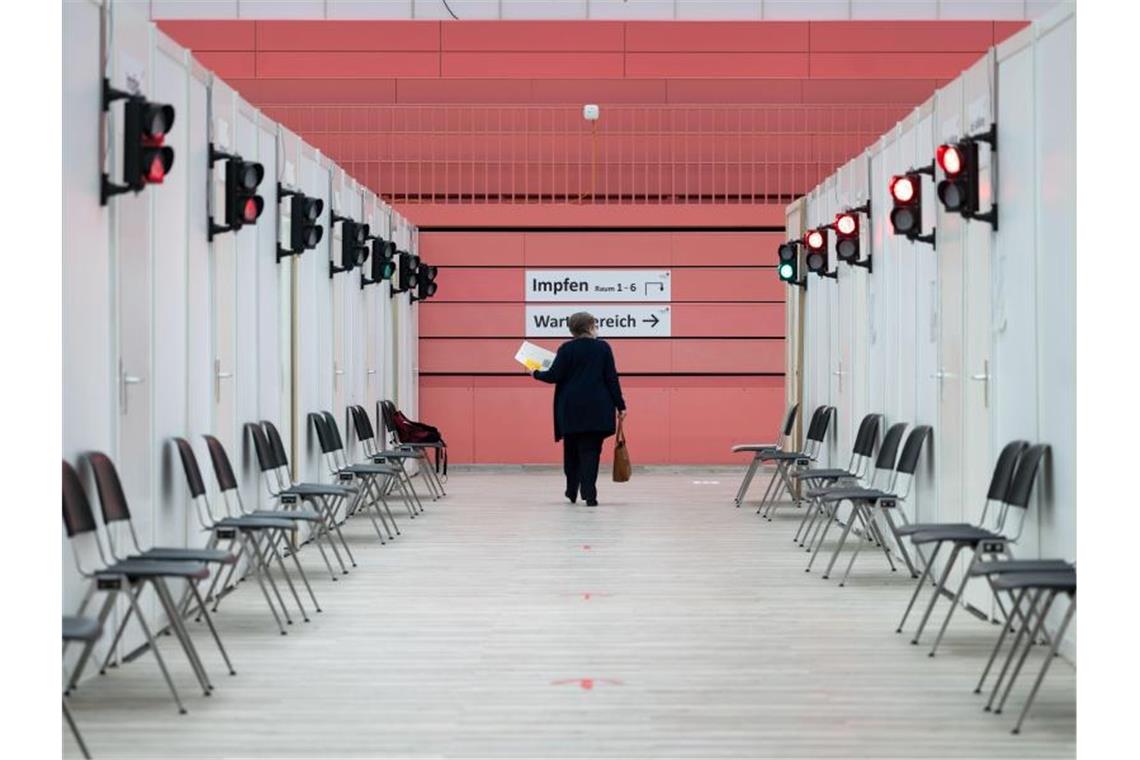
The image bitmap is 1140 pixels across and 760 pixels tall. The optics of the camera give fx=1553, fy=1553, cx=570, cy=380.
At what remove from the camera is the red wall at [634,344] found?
16844 millimetres

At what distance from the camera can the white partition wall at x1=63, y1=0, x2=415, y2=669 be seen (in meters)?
5.69

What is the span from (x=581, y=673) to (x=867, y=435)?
4.53 meters

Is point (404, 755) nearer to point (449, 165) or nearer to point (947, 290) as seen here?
point (947, 290)

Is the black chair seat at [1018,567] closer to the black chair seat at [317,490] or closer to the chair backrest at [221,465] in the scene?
the chair backrest at [221,465]

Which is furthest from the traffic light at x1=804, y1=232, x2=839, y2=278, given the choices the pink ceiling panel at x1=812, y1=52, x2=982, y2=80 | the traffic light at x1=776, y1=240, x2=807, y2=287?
the pink ceiling panel at x1=812, y1=52, x2=982, y2=80

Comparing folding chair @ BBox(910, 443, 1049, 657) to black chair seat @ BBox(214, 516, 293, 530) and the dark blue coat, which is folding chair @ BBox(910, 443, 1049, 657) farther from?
the dark blue coat

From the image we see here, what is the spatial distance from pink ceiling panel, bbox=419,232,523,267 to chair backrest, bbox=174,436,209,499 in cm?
991

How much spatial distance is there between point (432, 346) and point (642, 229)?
2.61 metres

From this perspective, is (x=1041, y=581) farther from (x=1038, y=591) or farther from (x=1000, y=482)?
(x=1000, y=482)

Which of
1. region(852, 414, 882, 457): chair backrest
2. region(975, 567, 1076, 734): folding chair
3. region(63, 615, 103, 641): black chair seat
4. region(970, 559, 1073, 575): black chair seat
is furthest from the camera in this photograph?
region(852, 414, 882, 457): chair backrest

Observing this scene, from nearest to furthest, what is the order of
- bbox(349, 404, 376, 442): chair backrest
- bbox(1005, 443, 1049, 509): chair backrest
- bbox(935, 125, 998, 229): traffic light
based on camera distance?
bbox(1005, 443, 1049, 509): chair backrest, bbox(935, 125, 998, 229): traffic light, bbox(349, 404, 376, 442): chair backrest

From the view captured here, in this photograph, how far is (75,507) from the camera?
5266 mm

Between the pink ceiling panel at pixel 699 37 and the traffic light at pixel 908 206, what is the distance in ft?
32.8
